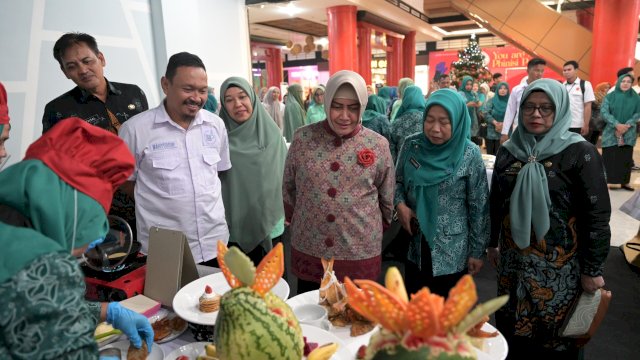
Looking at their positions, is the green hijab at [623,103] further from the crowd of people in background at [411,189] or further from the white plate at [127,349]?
the white plate at [127,349]

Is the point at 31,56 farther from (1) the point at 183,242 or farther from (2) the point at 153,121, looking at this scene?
(1) the point at 183,242

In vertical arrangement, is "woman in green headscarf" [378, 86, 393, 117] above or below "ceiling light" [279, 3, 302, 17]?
below

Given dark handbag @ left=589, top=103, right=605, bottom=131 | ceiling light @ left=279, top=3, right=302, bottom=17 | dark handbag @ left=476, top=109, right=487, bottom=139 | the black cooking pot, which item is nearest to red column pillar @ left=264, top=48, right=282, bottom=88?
ceiling light @ left=279, top=3, right=302, bottom=17

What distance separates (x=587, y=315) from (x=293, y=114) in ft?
15.9

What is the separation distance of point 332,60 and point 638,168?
20.6 feet

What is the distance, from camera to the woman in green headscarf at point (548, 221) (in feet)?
5.29

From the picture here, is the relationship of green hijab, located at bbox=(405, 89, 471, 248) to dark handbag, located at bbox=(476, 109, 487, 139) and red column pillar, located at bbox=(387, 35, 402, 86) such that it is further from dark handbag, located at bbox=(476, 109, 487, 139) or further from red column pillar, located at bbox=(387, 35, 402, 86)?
red column pillar, located at bbox=(387, 35, 402, 86)

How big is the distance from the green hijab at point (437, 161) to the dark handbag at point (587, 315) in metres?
0.61

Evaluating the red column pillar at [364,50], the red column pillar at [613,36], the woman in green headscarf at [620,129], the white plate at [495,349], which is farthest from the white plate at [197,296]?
the red column pillar at [364,50]

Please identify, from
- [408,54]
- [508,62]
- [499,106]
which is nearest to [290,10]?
[499,106]

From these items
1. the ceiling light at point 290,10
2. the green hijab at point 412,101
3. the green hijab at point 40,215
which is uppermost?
the ceiling light at point 290,10

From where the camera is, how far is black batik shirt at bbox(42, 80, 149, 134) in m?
2.09

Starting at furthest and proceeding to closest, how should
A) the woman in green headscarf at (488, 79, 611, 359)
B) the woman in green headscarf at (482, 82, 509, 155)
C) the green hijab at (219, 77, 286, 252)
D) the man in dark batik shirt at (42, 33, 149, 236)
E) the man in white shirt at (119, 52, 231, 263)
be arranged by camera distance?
the woman in green headscarf at (482, 82, 509, 155) < the green hijab at (219, 77, 286, 252) < the man in dark batik shirt at (42, 33, 149, 236) < the man in white shirt at (119, 52, 231, 263) < the woman in green headscarf at (488, 79, 611, 359)

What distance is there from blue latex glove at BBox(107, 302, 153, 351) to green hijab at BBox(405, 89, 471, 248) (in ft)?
4.03
